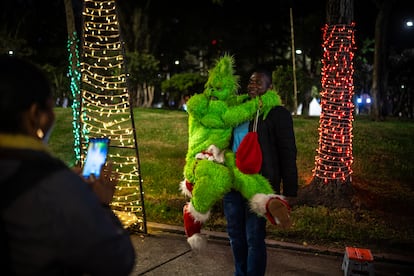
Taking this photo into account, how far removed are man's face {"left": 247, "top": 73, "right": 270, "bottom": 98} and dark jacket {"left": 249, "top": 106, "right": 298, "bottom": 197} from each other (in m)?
0.19

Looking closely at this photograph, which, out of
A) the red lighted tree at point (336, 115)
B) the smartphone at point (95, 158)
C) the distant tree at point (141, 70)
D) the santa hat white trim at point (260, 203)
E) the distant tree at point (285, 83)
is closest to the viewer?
the smartphone at point (95, 158)

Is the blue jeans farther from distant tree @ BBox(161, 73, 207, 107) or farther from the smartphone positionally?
distant tree @ BBox(161, 73, 207, 107)

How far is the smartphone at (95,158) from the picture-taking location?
2.11m

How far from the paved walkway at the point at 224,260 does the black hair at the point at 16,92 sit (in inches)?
133

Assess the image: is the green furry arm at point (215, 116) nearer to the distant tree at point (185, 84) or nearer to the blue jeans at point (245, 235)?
the blue jeans at point (245, 235)

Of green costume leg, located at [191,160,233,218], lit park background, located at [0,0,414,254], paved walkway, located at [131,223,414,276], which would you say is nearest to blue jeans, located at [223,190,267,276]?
green costume leg, located at [191,160,233,218]

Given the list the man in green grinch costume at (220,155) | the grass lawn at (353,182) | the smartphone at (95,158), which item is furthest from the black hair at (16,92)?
the grass lawn at (353,182)

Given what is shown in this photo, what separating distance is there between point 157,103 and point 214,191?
3202 cm

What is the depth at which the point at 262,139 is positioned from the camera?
3.68 m

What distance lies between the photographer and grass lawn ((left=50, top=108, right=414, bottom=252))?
579cm

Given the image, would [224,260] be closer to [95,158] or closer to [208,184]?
[208,184]

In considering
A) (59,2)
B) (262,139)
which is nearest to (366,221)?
(262,139)

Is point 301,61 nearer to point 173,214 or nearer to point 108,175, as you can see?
point 173,214

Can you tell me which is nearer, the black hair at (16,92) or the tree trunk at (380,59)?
the black hair at (16,92)
